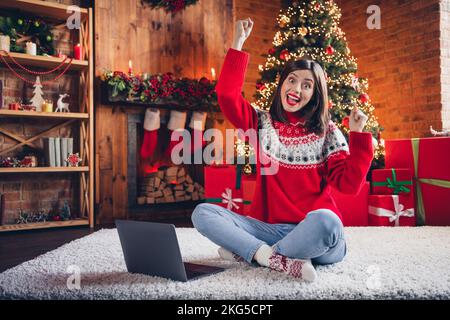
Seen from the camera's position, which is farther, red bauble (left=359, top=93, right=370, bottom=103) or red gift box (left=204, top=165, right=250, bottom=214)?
red bauble (left=359, top=93, right=370, bottom=103)

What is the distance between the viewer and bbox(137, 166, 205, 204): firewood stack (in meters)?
3.66

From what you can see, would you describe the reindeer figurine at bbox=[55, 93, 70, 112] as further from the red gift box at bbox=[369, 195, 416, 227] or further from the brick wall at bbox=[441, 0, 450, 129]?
the brick wall at bbox=[441, 0, 450, 129]

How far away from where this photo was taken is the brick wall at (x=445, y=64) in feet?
12.3

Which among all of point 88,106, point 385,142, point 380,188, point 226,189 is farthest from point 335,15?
point 88,106

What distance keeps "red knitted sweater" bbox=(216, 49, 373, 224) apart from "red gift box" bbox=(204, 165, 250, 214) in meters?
1.18

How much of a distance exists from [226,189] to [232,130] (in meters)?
1.13

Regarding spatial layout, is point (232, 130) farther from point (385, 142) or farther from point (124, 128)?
point (385, 142)

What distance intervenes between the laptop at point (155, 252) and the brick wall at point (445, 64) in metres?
2.99

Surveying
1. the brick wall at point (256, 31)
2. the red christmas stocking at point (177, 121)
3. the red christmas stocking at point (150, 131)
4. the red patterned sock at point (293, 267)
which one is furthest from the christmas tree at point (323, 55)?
the red patterned sock at point (293, 267)

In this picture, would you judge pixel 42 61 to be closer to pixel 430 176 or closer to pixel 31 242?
pixel 31 242

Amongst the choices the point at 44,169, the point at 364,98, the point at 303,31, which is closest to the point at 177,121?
the point at 44,169

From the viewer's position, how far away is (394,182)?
9.58ft

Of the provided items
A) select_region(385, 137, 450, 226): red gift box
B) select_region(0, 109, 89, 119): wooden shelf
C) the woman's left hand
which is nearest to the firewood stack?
select_region(0, 109, 89, 119): wooden shelf
